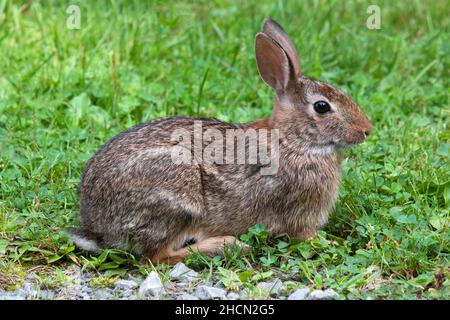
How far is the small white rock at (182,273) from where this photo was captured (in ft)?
19.3

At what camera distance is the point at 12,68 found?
8.50 meters

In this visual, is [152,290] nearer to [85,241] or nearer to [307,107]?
[85,241]

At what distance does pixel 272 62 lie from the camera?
652cm

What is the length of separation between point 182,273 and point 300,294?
773 millimetres

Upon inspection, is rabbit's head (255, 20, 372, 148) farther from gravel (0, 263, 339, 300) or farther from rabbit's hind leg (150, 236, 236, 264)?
gravel (0, 263, 339, 300)

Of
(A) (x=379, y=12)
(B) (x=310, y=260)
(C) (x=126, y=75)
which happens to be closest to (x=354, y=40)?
(A) (x=379, y=12)

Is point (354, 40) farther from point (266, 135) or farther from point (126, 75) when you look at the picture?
point (266, 135)

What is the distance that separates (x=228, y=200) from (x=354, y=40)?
3.37 m

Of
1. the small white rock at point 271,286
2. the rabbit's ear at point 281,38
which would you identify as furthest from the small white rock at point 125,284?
the rabbit's ear at point 281,38

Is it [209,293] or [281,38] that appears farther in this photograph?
[281,38]

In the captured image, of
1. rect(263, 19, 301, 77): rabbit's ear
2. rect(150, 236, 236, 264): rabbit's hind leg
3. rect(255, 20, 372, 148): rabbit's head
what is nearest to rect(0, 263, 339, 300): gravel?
rect(150, 236, 236, 264): rabbit's hind leg

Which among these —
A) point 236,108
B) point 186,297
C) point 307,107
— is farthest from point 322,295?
point 236,108

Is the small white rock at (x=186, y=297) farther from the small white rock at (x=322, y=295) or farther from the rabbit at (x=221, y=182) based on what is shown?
the small white rock at (x=322, y=295)

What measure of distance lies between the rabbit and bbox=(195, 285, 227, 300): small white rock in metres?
0.49
